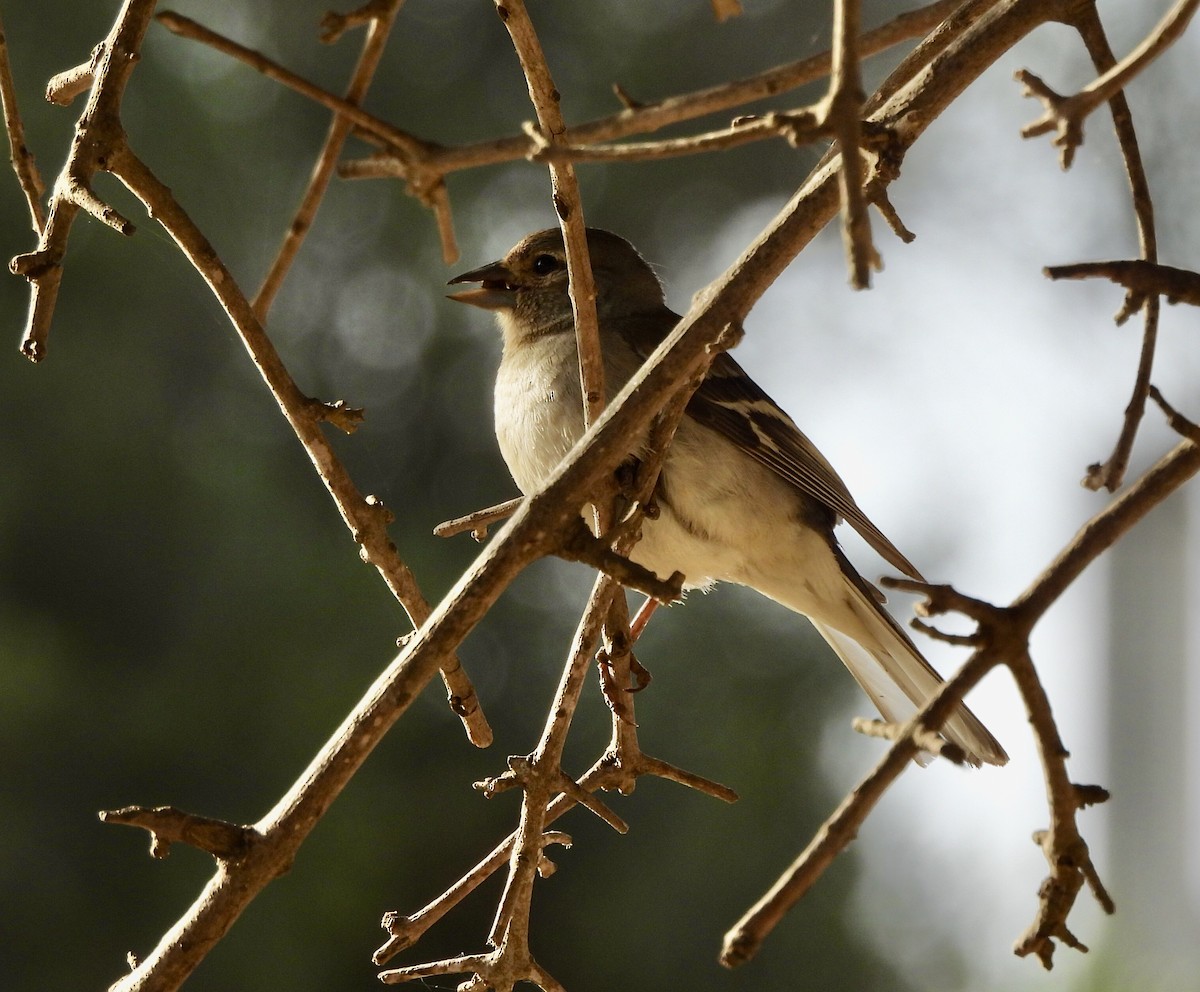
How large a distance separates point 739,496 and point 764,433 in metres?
0.24

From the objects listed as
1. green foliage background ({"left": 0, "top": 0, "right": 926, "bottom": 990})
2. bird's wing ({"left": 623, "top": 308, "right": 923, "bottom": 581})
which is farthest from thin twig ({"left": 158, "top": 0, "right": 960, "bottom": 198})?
green foliage background ({"left": 0, "top": 0, "right": 926, "bottom": 990})

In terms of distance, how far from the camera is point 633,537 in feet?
7.02

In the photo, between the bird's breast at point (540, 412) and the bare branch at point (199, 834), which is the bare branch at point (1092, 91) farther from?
Answer: the bird's breast at point (540, 412)

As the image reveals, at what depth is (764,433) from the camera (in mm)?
3799

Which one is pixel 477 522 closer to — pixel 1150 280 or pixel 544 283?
pixel 1150 280

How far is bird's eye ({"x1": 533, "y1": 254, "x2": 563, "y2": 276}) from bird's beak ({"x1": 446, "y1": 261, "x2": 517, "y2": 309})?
89 millimetres

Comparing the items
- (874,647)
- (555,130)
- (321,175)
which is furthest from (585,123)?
(874,647)

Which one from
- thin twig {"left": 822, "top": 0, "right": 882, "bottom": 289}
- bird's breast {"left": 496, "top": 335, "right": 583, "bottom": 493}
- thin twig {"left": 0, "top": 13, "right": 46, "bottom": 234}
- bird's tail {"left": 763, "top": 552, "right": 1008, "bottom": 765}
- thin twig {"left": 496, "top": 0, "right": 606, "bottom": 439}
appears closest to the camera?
thin twig {"left": 822, "top": 0, "right": 882, "bottom": 289}

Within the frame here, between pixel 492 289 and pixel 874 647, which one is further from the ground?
pixel 492 289

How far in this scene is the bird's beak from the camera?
4.38 metres

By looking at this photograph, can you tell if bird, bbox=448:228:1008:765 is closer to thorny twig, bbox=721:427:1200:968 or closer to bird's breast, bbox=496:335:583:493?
bird's breast, bbox=496:335:583:493

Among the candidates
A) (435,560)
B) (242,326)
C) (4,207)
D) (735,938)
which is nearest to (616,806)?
(435,560)

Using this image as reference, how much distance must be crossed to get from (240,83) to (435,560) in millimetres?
2581

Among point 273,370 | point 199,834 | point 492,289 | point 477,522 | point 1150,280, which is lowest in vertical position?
point 199,834
